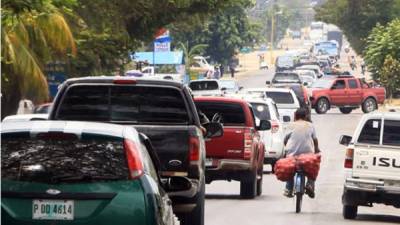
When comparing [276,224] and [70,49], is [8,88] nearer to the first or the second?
[70,49]

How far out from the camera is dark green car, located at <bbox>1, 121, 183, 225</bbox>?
9406 mm

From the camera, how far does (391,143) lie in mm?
19375

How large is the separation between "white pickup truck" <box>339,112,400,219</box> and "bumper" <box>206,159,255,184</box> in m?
3.08

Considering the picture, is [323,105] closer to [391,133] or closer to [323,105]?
[323,105]

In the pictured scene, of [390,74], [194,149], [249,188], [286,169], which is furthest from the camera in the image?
[390,74]

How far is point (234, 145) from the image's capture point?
22141mm

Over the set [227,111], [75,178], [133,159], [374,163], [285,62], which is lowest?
[285,62]

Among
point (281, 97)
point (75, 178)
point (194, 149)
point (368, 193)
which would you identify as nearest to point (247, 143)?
point (368, 193)

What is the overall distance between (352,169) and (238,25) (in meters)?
92.8

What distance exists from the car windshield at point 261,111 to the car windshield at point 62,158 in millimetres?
20896

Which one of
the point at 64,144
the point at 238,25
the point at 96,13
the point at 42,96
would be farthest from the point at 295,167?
the point at 238,25

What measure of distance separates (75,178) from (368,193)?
1040 cm

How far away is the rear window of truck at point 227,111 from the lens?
74.3 ft

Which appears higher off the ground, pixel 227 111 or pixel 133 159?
pixel 133 159
